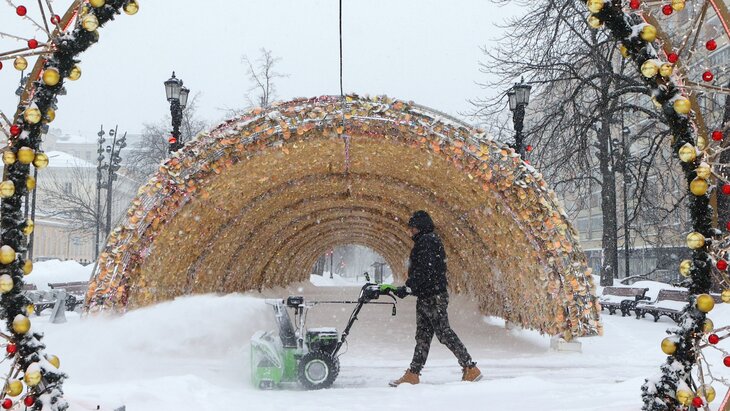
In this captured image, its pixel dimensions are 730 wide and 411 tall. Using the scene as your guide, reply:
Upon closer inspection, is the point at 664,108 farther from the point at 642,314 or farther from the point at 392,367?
the point at 642,314

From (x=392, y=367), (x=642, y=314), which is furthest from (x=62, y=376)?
(x=642, y=314)

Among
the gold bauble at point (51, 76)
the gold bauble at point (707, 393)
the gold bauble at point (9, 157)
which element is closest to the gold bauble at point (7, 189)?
the gold bauble at point (9, 157)

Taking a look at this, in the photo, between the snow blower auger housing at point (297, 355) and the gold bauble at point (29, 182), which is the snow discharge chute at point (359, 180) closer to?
the snow blower auger housing at point (297, 355)

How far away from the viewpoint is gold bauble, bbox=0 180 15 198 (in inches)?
138

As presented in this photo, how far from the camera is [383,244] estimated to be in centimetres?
2283

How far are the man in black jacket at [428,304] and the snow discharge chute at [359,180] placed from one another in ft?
6.34

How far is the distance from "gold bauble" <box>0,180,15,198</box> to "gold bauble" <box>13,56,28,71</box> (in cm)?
65

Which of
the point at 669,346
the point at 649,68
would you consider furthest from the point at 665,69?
the point at 669,346

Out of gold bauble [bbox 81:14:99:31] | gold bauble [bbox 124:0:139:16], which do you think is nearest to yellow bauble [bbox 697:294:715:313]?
gold bauble [bbox 124:0:139:16]

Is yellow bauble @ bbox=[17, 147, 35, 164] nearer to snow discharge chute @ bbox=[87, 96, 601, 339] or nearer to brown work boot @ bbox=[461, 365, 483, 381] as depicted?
snow discharge chute @ bbox=[87, 96, 601, 339]

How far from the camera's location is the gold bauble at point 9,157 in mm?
3531

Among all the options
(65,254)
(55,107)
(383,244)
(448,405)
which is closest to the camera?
(55,107)

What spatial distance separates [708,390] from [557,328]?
515cm

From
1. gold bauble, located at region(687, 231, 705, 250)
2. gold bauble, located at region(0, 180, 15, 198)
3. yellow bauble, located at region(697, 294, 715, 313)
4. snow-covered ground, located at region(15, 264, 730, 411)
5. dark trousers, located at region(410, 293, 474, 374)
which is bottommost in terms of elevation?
snow-covered ground, located at region(15, 264, 730, 411)
